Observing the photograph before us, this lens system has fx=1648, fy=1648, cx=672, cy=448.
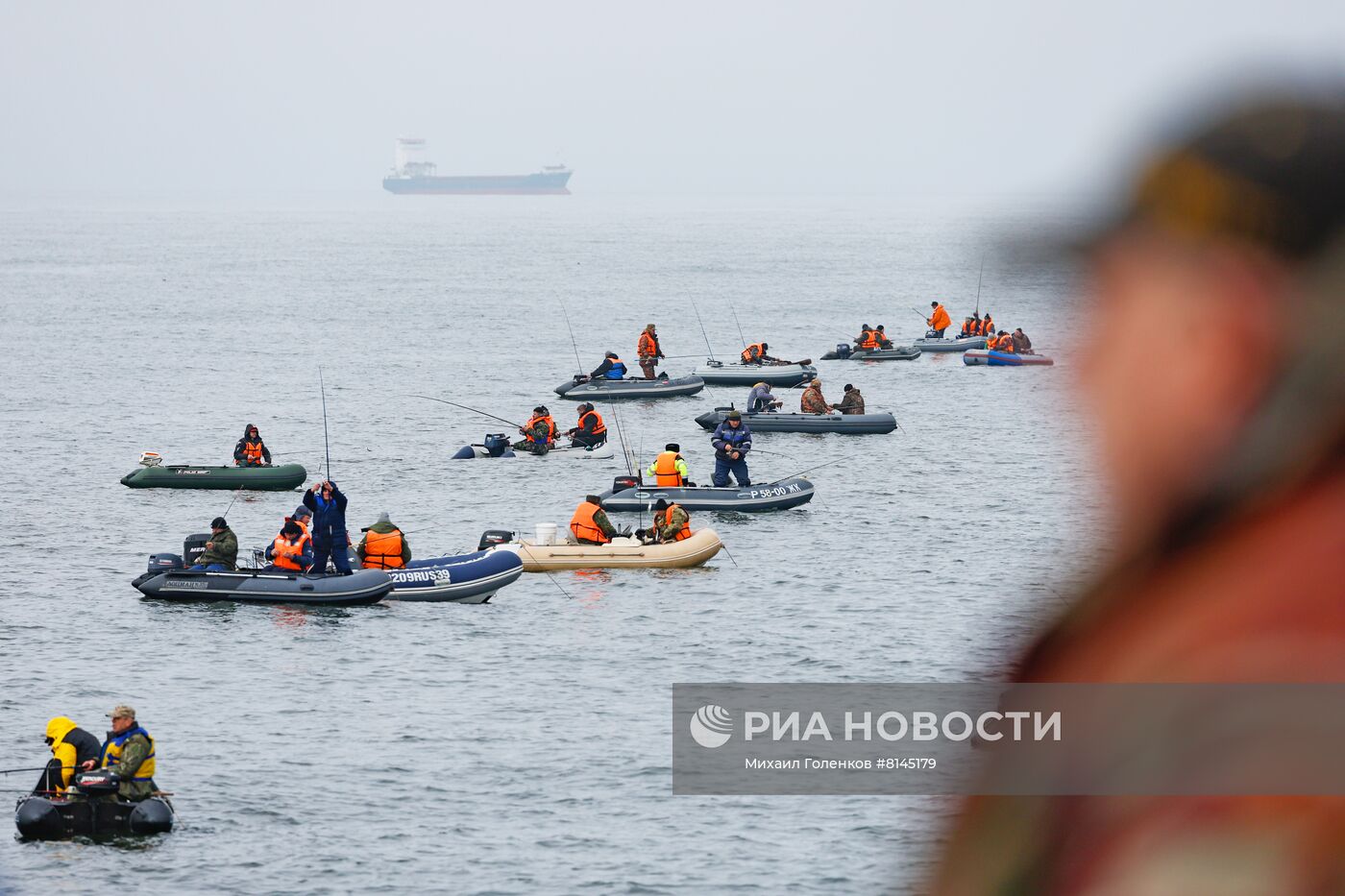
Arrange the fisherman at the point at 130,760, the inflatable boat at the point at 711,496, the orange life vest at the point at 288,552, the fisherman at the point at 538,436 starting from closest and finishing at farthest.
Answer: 1. the fisherman at the point at 130,760
2. the orange life vest at the point at 288,552
3. the inflatable boat at the point at 711,496
4. the fisherman at the point at 538,436

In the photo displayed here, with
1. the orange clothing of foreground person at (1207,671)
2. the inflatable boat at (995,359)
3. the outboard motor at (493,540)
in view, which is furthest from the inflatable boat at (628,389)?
the orange clothing of foreground person at (1207,671)

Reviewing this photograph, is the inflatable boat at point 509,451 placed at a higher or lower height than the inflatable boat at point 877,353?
lower

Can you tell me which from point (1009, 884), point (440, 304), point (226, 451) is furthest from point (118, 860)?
point (440, 304)


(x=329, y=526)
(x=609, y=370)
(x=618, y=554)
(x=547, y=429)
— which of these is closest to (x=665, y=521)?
(x=618, y=554)

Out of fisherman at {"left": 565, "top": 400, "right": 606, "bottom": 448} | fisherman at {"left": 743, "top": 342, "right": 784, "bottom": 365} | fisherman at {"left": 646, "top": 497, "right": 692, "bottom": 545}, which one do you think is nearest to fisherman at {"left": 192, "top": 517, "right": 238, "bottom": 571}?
fisherman at {"left": 646, "top": 497, "right": 692, "bottom": 545}

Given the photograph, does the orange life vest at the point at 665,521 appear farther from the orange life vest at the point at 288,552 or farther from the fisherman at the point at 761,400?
the fisherman at the point at 761,400

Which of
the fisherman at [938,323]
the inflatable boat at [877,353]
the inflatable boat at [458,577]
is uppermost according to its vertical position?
the fisherman at [938,323]

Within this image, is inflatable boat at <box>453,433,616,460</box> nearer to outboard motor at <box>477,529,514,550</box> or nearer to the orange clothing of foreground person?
outboard motor at <box>477,529,514,550</box>

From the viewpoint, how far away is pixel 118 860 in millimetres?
25031

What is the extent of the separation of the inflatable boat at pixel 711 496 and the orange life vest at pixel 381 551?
28.1 feet

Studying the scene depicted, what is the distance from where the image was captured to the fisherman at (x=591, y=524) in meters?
42.2

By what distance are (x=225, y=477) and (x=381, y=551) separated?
55.6ft

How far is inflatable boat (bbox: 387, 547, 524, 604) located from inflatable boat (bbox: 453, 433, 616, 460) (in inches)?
788

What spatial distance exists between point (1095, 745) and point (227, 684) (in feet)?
113
